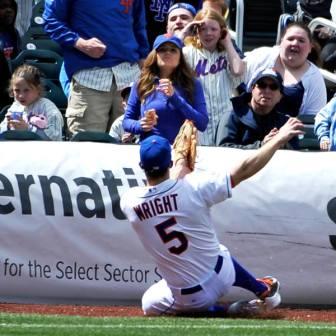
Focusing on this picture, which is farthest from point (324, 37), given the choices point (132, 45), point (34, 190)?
point (34, 190)

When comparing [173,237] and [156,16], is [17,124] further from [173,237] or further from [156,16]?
[156,16]

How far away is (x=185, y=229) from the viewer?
27.5ft

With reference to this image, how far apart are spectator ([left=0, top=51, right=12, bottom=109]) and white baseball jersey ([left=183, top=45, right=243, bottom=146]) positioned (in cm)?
204

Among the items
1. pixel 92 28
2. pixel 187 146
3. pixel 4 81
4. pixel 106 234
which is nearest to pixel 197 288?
pixel 187 146

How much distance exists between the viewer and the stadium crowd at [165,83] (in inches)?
397

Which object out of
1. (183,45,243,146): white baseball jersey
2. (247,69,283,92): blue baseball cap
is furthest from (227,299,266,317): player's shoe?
(183,45,243,146): white baseball jersey

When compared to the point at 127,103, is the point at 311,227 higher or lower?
lower

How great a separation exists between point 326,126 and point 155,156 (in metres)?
2.69

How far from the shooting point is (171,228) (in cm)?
837

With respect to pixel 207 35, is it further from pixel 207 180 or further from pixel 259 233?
pixel 207 180

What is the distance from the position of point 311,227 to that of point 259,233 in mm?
408

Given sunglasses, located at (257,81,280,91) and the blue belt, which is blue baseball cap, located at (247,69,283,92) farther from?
the blue belt

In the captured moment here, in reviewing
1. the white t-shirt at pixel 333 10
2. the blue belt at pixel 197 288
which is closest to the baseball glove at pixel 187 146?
the blue belt at pixel 197 288

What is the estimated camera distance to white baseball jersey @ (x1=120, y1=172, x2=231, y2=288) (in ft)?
27.2
